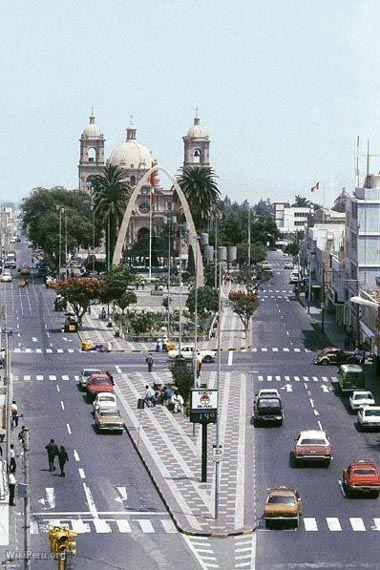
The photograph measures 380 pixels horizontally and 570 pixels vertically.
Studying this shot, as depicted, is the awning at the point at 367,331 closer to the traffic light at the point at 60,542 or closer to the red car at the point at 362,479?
the red car at the point at 362,479

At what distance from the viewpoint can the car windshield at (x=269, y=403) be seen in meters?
83.8

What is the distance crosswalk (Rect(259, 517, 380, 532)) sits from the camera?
59.1 meters

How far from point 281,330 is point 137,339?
16.5 m

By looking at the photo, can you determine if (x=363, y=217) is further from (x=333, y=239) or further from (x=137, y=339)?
(x=333, y=239)

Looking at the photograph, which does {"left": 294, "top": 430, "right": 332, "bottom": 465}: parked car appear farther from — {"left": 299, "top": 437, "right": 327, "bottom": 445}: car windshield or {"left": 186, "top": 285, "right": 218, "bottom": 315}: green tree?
{"left": 186, "top": 285, "right": 218, "bottom": 315}: green tree

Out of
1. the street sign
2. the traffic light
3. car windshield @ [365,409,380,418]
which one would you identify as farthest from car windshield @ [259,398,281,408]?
the traffic light

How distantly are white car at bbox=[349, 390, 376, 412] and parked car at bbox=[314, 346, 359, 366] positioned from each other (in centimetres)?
2120

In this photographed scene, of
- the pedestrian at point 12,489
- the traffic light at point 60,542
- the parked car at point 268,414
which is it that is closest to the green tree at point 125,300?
the parked car at point 268,414

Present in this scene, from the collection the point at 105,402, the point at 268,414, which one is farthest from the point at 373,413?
the point at 105,402

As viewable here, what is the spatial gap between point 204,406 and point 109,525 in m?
8.22

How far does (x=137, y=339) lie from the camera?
130 metres

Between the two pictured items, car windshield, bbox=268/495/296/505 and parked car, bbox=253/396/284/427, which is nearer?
car windshield, bbox=268/495/296/505

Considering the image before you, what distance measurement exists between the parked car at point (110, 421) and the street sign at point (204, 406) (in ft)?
49.8

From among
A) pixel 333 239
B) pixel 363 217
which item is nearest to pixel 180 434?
pixel 363 217
